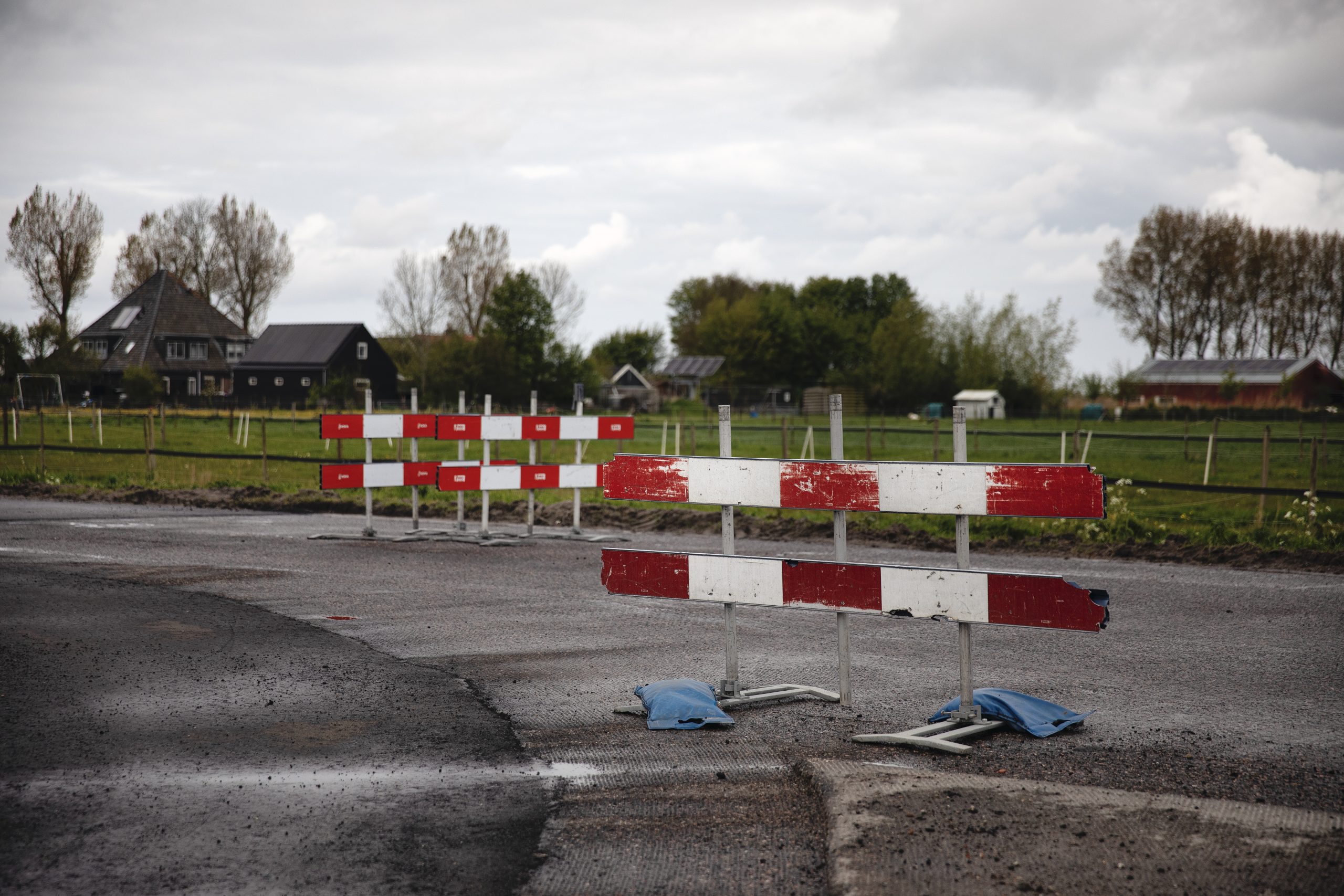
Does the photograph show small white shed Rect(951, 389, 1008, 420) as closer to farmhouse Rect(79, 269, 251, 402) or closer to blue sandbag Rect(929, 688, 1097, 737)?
farmhouse Rect(79, 269, 251, 402)

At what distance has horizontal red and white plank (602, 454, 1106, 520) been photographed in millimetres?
5293

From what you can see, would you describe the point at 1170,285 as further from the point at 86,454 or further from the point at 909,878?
the point at 909,878

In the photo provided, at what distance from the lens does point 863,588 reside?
5691mm

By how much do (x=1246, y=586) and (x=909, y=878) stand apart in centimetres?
872

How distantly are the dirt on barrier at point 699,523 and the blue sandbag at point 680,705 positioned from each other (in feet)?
28.6

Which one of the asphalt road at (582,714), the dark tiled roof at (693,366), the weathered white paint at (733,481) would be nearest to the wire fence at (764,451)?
the asphalt road at (582,714)

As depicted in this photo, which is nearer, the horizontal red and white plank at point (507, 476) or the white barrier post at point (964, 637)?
the white barrier post at point (964, 637)

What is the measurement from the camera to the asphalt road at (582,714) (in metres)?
4.01

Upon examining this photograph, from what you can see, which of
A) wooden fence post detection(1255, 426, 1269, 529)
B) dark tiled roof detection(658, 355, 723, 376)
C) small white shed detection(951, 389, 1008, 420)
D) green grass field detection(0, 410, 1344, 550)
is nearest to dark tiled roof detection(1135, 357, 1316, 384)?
small white shed detection(951, 389, 1008, 420)

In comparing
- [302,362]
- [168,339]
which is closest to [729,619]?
[302,362]

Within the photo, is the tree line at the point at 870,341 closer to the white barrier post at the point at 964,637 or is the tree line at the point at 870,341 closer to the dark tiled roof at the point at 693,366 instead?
the dark tiled roof at the point at 693,366

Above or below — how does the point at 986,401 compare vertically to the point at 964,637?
above

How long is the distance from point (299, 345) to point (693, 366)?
54.6 m

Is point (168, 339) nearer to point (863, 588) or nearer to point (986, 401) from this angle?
point (986, 401)
